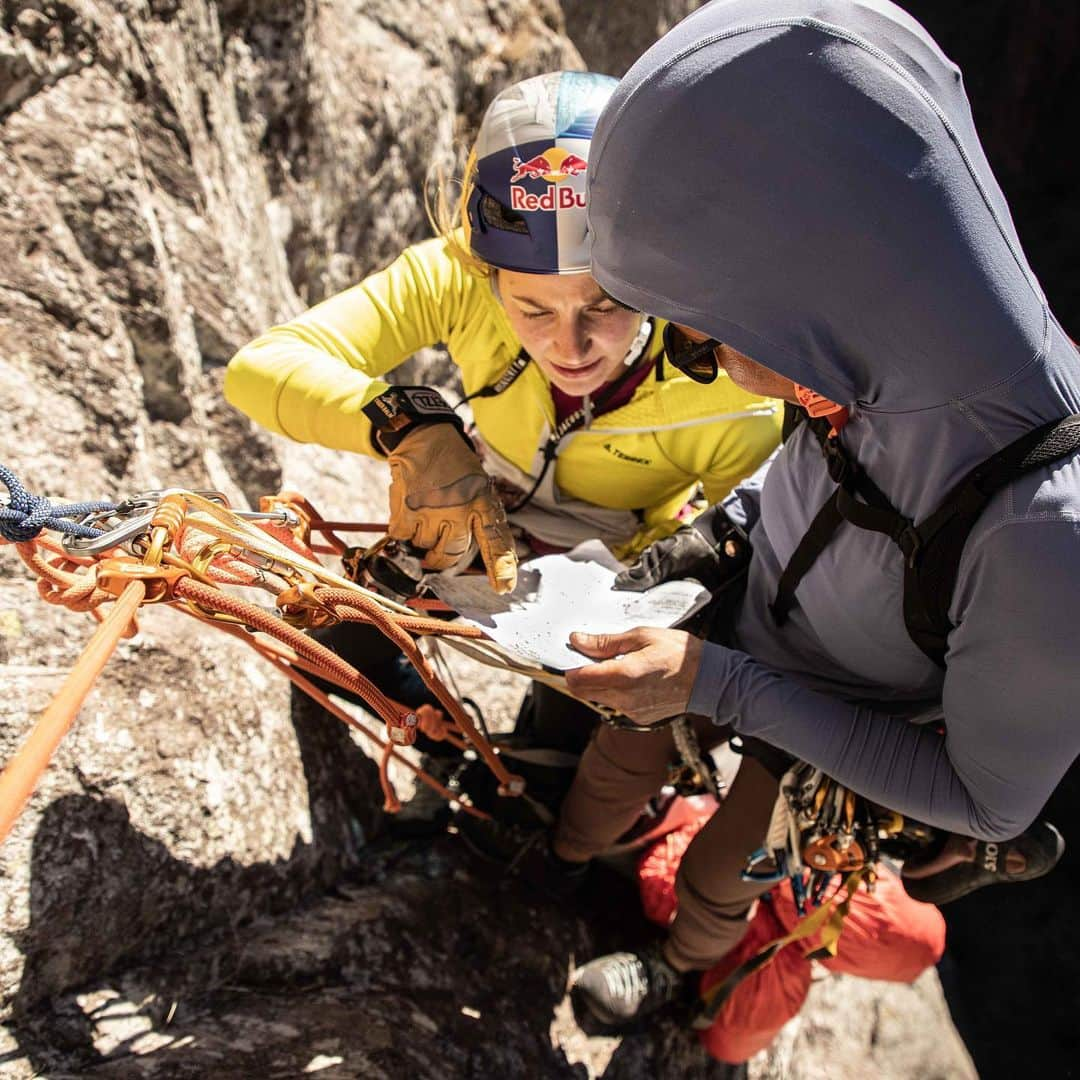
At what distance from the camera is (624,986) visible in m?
2.85

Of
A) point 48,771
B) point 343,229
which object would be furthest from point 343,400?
point 343,229

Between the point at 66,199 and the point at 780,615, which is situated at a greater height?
the point at 66,199

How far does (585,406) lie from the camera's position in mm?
2340

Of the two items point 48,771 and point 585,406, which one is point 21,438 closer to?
point 48,771

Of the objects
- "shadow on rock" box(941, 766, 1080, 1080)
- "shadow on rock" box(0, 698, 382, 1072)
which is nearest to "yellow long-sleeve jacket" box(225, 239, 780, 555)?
"shadow on rock" box(0, 698, 382, 1072)

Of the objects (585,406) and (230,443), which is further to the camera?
(230,443)

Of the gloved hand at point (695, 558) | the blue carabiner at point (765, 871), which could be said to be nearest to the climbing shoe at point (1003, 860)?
the blue carabiner at point (765, 871)

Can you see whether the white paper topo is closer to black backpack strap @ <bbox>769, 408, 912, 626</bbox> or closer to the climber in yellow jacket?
the climber in yellow jacket

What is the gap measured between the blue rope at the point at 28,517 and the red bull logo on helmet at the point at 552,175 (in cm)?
120

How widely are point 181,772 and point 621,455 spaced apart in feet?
4.76

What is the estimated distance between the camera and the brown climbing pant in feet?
8.09

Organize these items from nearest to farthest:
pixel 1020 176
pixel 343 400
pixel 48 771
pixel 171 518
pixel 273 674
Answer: pixel 171 518 → pixel 48 771 → pixel 343 400 → pixel 273 674 → pixel 1020 176

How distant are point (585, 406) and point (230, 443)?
1.55 m

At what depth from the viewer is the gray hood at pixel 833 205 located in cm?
111
